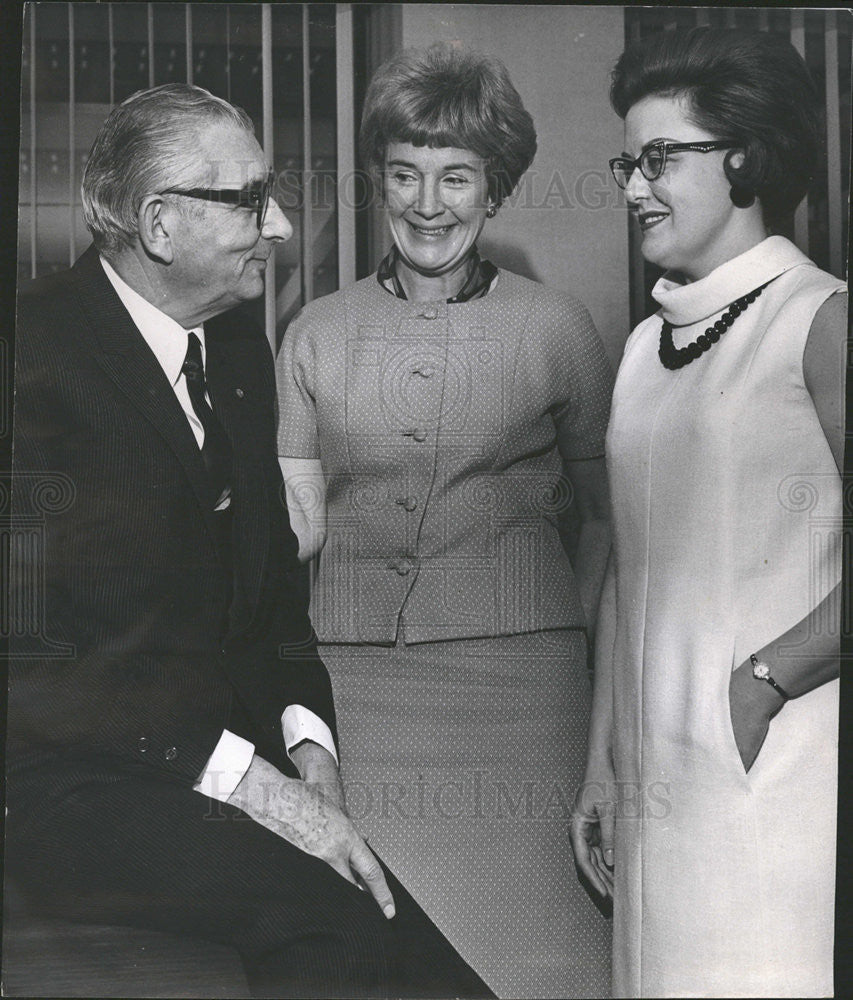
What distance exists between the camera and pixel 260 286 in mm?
3160

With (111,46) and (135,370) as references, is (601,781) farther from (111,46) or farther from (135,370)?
(111,46)

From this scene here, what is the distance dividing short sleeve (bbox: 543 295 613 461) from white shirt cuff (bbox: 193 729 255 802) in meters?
1.00

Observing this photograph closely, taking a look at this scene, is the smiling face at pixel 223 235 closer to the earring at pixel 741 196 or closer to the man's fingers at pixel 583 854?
the earring at pixel 741 196

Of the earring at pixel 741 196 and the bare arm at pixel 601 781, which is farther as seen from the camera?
the bare arm at pixel 601 781

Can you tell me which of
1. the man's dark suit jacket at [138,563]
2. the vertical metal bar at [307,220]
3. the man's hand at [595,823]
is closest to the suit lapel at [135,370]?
the man's dark suit jacket at [138,563]

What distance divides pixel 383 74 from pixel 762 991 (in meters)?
2.27

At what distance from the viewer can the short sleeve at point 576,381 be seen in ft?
10.4

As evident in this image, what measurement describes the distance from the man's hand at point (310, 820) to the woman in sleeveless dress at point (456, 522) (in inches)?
2.2

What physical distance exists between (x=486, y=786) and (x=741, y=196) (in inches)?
57.8

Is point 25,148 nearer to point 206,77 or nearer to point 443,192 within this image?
point 206,77

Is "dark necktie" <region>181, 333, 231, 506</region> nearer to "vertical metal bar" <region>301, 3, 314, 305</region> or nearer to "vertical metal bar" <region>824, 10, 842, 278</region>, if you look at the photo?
"vertical metal bar" <region>301, 3, 314, 305</region>

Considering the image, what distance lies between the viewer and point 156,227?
3098 millimetres

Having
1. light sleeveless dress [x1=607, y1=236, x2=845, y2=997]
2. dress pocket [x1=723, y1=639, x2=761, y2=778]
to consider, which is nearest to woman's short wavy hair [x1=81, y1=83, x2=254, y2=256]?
light sleeveless dress [x1=607, y1=236, x2=845, y2=997]

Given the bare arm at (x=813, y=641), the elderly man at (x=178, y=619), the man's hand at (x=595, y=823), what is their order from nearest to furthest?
1. the bare arm at (x=813, y=641)
2. the elderly man at (x=178, y=619)
3. the man's hand at (x=595, y=823)
